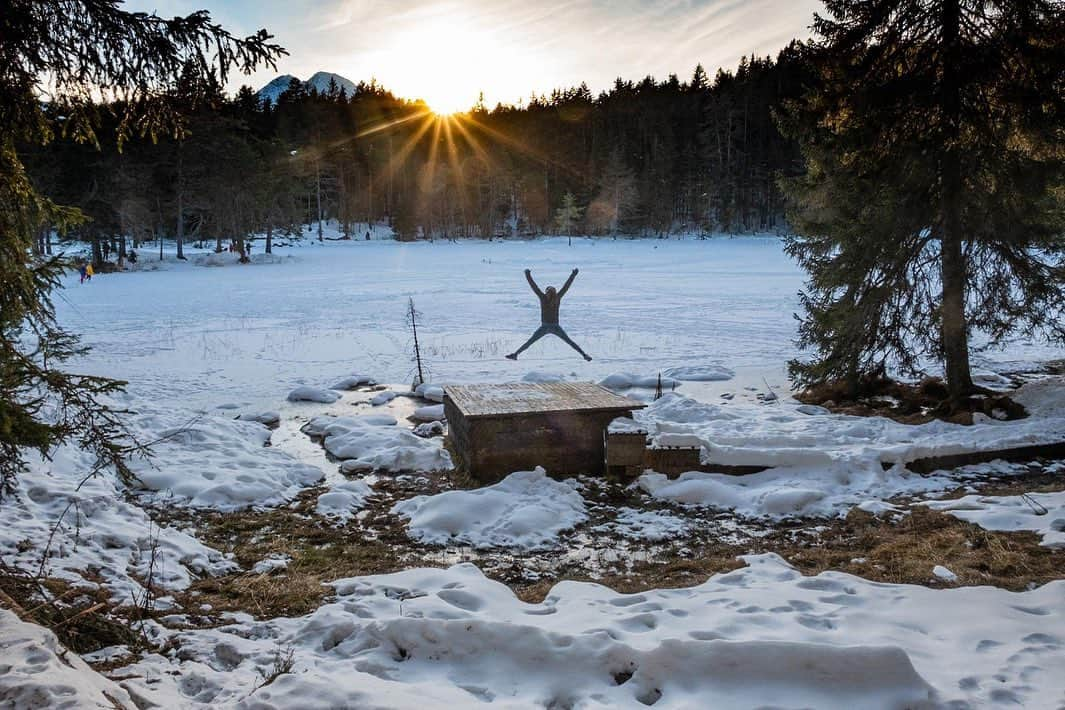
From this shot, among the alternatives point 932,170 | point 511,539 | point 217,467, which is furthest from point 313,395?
point 932,170

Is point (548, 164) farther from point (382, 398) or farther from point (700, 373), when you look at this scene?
point (382, 398)

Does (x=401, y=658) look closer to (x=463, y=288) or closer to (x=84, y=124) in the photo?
(x=84, y=124)

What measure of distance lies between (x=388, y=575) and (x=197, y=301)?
77.7 ft

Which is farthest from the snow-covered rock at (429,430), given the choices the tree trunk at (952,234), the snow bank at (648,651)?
the tree trunk at (952,234)

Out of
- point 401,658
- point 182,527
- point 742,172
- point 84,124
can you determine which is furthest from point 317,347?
point 742,172

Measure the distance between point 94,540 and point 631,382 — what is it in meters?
9.18

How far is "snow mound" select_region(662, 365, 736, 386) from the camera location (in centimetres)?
1348

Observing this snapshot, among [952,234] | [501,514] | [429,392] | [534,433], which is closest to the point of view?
[501,514]

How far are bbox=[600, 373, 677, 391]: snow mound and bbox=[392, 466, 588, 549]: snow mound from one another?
5.35 metres

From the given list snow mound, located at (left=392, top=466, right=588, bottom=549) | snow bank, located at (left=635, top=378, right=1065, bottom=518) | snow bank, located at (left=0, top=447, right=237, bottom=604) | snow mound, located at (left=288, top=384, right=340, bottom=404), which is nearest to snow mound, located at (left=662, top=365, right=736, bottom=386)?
snow bank, located at (left=635, top=378, right=1065, bottom=518)

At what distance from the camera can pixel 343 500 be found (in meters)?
7.34

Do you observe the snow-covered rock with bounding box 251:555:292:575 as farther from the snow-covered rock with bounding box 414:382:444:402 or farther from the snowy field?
the snow-covered rock with bounding box 414:382:444:402

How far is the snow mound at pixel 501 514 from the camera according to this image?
6414 mm

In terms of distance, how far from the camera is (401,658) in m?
3.86
